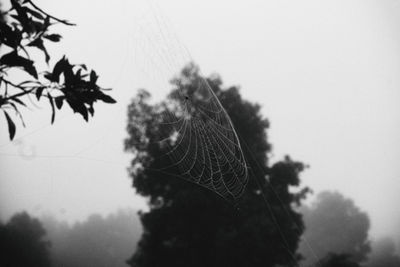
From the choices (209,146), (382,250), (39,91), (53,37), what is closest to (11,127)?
(39,91)

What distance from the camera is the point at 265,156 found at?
42.9 feet

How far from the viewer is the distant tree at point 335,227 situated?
23.3 metres

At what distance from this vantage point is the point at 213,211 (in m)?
11.4

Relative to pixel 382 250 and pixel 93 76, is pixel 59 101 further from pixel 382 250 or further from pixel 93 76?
pixel 382 250

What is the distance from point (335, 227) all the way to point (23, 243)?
86.3 feet

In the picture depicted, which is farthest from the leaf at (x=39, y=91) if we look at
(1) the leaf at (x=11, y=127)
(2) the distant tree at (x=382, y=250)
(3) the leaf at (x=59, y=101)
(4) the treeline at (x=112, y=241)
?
(2) the distant tree at (x=382, y=250)

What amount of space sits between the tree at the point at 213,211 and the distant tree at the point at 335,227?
1259 cm

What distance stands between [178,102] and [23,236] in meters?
17.2

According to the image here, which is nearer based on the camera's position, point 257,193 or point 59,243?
point 257,193

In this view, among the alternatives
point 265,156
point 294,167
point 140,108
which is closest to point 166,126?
point 140,108

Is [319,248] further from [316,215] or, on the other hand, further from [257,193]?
[257,193]

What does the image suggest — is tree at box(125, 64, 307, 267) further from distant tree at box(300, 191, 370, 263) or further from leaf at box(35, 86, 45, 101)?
distant tree at box(300, 191, 370, 263)

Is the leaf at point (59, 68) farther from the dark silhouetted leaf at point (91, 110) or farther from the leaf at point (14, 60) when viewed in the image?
the dark silhouetted leaf at point (91, 110)

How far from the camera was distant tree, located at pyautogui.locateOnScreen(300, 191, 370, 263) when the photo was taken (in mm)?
23344
